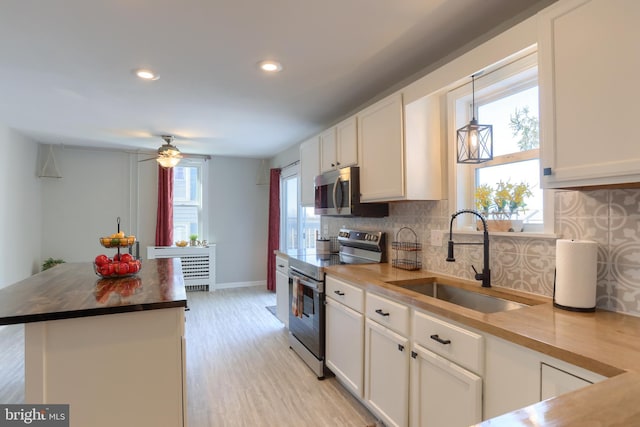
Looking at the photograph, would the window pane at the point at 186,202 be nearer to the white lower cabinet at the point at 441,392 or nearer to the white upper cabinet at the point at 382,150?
the white upper cabinet at the point at 382,150

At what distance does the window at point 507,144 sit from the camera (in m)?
1.84

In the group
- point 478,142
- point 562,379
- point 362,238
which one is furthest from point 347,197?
point 562,379

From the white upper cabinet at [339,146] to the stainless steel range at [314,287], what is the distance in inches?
26.6

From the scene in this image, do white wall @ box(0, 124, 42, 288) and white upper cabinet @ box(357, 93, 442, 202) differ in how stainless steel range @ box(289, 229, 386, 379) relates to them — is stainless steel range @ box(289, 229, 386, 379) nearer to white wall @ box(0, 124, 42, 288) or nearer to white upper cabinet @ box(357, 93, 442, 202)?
white upper cabinet @ box(357, 93, 442, 202)

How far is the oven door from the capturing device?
268cm

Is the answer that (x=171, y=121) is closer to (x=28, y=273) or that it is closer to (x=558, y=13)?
(x=28, y=273)

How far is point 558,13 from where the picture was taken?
1318 mm

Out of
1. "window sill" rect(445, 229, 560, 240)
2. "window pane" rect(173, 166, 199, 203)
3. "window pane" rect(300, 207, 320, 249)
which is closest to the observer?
"window sill" rect(445, 229, 560, 240)

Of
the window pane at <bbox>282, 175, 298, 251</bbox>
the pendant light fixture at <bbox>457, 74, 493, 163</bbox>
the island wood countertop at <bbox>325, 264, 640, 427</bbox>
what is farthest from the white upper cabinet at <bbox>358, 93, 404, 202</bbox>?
the window pane at <bbox>282, 175, 298, 251</bbox>

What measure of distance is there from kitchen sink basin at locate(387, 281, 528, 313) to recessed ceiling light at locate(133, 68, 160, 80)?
2.27 m

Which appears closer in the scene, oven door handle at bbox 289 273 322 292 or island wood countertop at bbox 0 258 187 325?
island wood countertop at bbox 0 258 187 325

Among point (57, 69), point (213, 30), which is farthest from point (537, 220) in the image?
point (57, 69)

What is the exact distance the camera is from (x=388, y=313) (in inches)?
74.4

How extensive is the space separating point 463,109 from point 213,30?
5.37 ft
